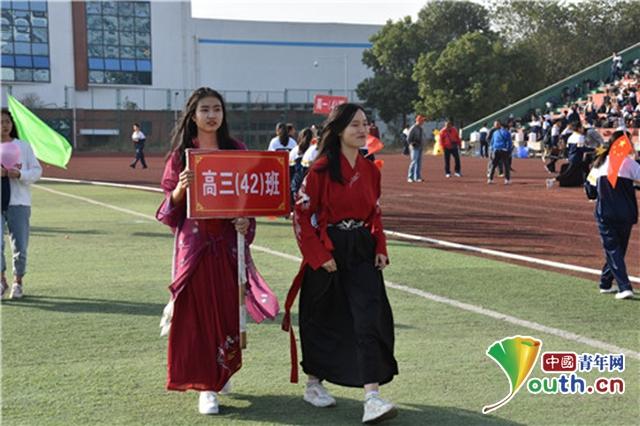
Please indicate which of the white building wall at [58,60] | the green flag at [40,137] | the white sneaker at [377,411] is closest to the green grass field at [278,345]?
the white sneaker at [377,411]

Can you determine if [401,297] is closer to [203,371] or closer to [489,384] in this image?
[489,384]

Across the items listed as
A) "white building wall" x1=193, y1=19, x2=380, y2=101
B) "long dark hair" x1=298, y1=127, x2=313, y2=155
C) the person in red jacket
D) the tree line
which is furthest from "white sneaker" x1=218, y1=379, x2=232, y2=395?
"white building wall" x1=193, y1=19, x2=380, y2=101

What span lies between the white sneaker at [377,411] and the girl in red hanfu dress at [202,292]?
88cm

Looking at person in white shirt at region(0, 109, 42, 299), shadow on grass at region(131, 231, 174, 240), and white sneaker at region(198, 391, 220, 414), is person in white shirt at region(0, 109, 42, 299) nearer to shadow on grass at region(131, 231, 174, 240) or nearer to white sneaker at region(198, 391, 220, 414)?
white sneaker at region(198, 391, 220, 414)

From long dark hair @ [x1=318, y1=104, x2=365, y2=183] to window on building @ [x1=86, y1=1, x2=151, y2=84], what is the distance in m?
62.5

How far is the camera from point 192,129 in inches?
214

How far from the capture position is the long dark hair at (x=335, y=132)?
5129 mm

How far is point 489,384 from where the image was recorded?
5543mm

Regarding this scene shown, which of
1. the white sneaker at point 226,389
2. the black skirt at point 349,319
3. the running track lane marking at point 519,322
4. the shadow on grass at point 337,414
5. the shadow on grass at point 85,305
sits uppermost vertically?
the black skirt at point 349,319

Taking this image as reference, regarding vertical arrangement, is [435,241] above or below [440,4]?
below

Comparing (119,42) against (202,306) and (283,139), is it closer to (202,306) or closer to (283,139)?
(283,139)

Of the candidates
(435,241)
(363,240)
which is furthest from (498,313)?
(435,241)

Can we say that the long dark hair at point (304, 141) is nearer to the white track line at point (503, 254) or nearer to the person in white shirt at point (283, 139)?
the person in white shirt at point (283, 139)

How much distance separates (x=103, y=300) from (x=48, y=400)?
3.18 meters
